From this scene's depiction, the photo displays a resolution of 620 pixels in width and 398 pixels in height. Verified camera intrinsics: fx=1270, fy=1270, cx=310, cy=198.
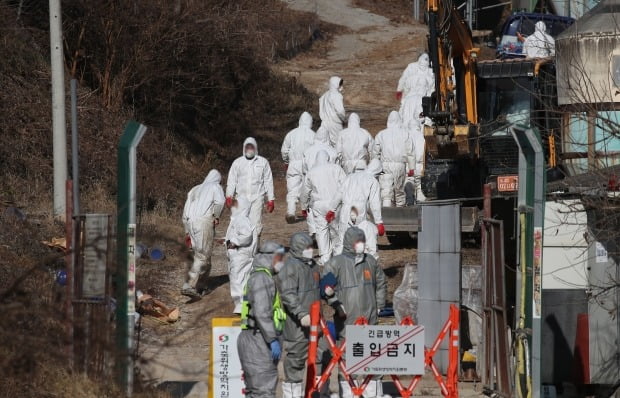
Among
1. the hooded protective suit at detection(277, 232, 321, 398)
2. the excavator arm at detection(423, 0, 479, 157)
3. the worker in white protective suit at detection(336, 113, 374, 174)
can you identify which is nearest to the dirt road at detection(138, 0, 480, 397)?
the hooded protective suit at detection(277, 232, 321, 398)

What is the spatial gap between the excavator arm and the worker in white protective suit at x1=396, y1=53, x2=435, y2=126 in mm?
5178

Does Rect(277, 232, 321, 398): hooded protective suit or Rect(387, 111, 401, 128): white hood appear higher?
Rect(387, 111, 401, 128): white hood

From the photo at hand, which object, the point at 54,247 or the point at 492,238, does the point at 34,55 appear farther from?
the point at 492,238

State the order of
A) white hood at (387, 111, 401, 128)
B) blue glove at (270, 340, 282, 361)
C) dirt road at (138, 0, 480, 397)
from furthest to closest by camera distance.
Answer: white hood at (387, 111, 401, 128), dirt road at (138, 0, 480, 397), blue glove at (270, 340, 282, 361)

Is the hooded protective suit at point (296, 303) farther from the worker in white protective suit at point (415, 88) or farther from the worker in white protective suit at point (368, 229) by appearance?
the worker in white protective suit at point (415, 88)

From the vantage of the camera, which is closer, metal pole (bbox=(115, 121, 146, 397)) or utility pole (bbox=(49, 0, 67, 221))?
metal pole (bbox=(115, 121, 146, 397))

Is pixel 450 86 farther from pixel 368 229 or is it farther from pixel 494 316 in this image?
pixel 494 316

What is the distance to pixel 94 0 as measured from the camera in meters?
27.4

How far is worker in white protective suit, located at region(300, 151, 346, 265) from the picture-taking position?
58.6 ft

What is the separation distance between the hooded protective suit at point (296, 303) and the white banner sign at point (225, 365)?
1.63 feet

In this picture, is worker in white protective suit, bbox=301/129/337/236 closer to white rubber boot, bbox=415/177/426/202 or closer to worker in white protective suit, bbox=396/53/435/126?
white rubber boot, bbox=415/177/426/202

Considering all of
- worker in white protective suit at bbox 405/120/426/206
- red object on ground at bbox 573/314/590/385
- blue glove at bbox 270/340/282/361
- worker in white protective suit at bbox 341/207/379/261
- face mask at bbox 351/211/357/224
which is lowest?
red object on ground at bbox 573/314/590/385

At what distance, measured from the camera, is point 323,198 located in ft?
59.0

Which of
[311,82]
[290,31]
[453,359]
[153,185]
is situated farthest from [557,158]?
[290,31]
